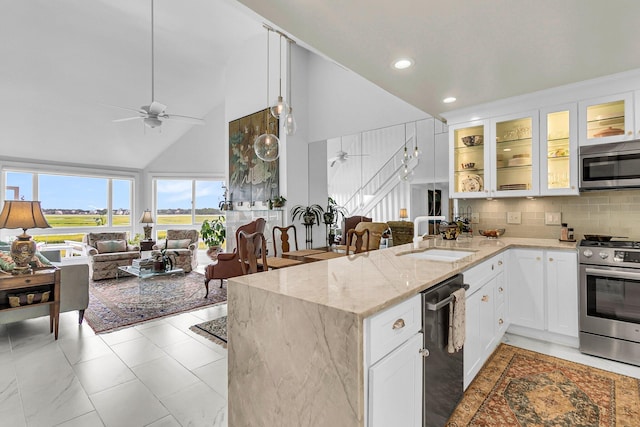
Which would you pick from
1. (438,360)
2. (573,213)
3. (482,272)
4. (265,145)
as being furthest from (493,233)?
(265,145)

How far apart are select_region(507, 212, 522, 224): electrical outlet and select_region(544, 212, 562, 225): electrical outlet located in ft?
0.80

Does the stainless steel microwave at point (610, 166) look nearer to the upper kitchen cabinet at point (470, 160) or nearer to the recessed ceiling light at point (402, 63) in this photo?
the upper kitchen cabinet at point (470, 160)

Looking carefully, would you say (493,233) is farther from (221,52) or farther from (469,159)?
(221,52)

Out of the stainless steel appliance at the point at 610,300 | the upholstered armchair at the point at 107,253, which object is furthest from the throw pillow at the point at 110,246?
the stainless steel appliance at the point at 610,300

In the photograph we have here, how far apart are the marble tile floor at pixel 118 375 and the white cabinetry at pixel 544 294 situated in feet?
0.47

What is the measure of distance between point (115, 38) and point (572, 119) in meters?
6.53

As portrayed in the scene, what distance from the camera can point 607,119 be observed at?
9.36 ft

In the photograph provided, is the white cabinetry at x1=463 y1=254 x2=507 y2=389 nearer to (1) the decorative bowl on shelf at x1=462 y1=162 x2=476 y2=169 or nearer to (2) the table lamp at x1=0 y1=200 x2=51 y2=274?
(1) the decorative bowl on shelf at x1=462 y1=162 x2=476 y2=169

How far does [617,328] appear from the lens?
8.24 ft

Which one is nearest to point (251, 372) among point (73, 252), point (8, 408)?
point (8, 408)

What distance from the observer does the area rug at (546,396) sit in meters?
1.87

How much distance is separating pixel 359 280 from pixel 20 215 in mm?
3639

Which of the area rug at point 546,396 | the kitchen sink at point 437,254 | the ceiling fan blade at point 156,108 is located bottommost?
the area rug at point 546,396

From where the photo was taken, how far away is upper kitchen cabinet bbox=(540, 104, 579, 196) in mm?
2971
